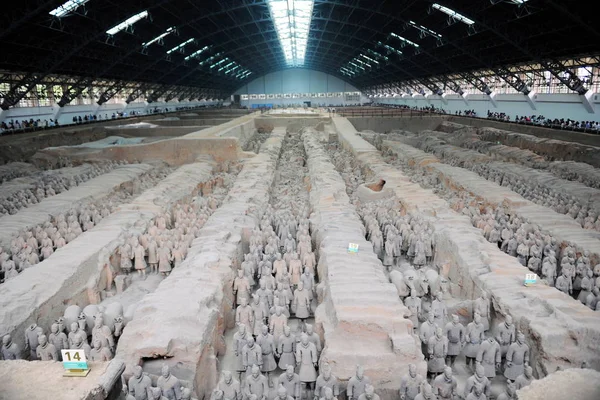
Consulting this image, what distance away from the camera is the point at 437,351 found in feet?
14.6

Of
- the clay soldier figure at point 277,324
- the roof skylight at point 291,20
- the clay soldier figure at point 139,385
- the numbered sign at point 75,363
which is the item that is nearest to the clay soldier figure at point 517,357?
the clay soldier figure at point 277,324

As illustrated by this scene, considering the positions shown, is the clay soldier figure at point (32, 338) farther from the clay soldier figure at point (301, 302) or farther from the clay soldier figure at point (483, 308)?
the clay soldier figure at point (483, 308)

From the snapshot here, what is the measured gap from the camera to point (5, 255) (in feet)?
21.2

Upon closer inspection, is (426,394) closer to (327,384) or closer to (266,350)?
(327,384)

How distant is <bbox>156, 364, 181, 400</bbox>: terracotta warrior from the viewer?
12.0 feet

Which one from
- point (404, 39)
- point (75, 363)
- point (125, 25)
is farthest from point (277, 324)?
point (404, 39)

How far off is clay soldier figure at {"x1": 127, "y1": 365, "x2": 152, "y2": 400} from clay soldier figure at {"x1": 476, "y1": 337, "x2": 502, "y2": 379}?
3076 millimetres

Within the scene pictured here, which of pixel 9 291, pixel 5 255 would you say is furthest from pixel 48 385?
pixel 5 255

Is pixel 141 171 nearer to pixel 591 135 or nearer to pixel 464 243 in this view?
pixel 464 243

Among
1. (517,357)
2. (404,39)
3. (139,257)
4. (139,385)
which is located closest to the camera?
(139,385)

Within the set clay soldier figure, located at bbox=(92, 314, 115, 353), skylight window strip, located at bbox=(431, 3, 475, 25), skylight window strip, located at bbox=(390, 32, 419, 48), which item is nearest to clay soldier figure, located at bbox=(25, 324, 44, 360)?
clay soldier figure, located at bbox=(92, 314, 115, 353)

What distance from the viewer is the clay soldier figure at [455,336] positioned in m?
4.64

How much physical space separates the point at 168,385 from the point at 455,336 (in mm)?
2881

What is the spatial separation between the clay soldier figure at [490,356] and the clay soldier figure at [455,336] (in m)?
0.30
